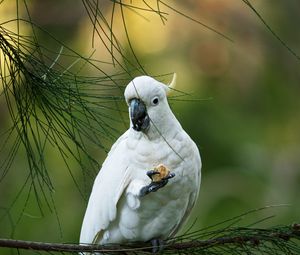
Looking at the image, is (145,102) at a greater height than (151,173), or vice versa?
(145,102)

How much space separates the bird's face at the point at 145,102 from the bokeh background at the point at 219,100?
2794mm

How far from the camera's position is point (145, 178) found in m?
2.04

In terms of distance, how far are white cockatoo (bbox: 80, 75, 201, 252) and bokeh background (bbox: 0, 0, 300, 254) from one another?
8.67ft

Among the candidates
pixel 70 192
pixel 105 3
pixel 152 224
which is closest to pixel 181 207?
pixel 152 224

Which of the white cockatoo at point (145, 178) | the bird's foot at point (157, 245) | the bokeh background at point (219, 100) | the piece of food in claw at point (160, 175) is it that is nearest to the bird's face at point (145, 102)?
the white cockatoo at point (145, 178)

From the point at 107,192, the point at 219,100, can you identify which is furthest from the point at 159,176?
the point at 219,100

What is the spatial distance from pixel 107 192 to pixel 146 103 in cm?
27

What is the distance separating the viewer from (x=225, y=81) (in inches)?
256

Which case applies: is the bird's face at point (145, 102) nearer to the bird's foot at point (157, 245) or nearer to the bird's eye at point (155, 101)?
the bird's eye at point (155, 101)

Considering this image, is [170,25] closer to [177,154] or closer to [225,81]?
[225,81]

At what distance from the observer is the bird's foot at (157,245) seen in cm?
181

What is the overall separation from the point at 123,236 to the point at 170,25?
13.4ft

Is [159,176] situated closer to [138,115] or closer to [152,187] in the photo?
[152,187]

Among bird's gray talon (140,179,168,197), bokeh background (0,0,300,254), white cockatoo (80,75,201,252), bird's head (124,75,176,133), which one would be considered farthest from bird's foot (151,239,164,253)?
bokeh background (0,0,300,254)
